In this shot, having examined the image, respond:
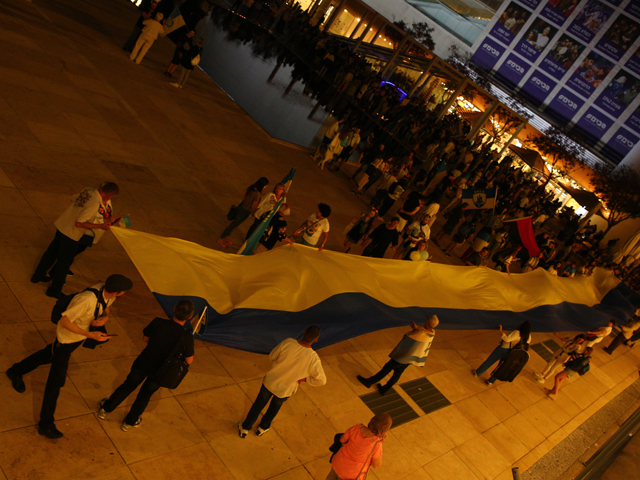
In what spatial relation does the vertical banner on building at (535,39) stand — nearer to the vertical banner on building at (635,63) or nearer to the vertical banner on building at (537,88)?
the vertical banner on building at (537,88)

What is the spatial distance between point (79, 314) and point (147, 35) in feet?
39.6

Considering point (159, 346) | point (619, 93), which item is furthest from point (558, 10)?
point (159, 346)

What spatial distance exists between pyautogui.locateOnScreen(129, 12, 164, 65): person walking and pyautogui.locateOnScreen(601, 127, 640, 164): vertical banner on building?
4711cm

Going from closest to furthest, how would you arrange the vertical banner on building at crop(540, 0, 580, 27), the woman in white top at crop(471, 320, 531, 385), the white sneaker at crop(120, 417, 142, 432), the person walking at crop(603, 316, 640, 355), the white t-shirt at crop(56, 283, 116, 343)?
the white t-shirt at crop(56, 283, 116, 343) → the white sneaker at crop(120, 417, 142, 432) → the woman in white top at crop(471, 320, 531, 385) → the person walking at crop(603, 316, 640, 355) → the vertical banner on building at crop(540, 0, 580, 27)

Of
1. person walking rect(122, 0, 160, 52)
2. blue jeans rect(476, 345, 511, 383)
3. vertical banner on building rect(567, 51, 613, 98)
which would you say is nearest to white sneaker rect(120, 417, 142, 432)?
blue jeans rect(476, 345, 511, 383)

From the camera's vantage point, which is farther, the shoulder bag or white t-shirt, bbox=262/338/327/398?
white t-shirt, bbox=262/338/327/398

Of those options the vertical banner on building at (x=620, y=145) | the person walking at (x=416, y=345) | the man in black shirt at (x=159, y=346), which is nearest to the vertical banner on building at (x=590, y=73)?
the vertical banner on building at (x=620, y=145)

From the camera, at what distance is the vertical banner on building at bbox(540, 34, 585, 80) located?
51219mm

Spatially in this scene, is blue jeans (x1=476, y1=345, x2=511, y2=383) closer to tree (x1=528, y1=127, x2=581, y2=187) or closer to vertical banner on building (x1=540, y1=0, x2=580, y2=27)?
tree (x1=528, y1=127, x2=581, y2=187)

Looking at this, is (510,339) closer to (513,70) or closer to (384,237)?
(384,237)

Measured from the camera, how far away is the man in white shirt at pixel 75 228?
18.2 ft

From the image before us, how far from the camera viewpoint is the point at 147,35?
45.8 feet

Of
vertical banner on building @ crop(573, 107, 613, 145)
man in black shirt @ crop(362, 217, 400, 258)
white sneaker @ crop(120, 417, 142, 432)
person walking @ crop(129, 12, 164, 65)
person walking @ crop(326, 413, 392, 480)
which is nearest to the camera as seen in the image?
person walking @ crop(326, 413, 392, 480)

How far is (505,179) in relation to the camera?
23.9 meters
